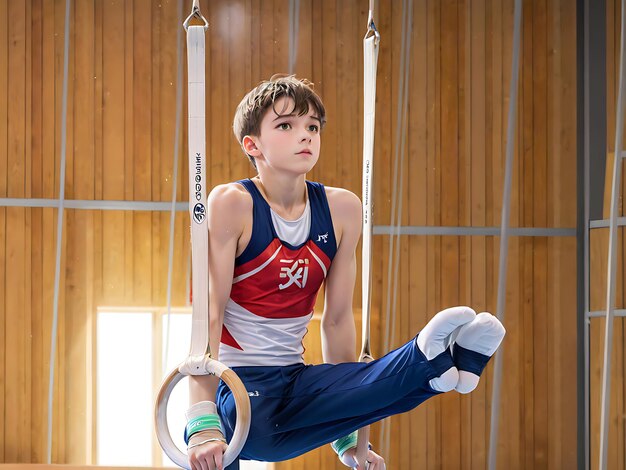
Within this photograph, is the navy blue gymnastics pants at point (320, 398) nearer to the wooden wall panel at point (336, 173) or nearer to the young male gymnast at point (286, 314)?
the young male gymnast at point (286, 314)

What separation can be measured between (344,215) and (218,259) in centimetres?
47

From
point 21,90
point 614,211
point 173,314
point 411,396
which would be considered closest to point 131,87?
point 21,90

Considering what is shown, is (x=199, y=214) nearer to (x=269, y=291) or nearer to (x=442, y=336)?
(x=269, y=291)

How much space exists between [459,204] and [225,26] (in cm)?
206

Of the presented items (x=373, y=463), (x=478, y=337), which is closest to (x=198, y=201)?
(x=478, y=337)

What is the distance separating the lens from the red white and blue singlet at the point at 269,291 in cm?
255

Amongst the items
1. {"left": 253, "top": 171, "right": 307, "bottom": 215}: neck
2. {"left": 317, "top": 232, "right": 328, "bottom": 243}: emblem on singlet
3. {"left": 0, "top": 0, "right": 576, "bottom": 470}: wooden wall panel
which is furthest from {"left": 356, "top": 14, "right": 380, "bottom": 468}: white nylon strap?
{"left": 0, "top": 0, "right": 576, "bottom": 470}: wooden wall panel

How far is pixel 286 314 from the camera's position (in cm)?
261

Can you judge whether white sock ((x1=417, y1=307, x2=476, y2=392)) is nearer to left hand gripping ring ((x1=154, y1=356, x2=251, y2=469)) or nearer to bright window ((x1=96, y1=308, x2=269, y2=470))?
left hand gripping ring ((x1=154, y1=356, x2=251, y2=469))

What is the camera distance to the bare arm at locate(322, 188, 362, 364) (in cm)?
272

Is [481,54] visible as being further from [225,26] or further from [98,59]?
[98,59]

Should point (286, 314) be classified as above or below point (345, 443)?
above

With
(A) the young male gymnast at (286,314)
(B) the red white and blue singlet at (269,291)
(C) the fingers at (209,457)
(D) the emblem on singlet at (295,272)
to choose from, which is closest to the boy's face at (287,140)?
(A) the young male gymnast at (286,314)

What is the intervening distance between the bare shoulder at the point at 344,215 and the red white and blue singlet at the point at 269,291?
0.10 metres
